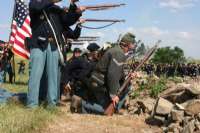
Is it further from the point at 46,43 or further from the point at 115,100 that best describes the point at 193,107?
the point at 46,43

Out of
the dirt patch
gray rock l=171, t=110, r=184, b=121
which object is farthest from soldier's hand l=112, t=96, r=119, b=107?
gray rock l=171, t=110, r=184, b=121

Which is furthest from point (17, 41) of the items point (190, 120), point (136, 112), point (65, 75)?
point (190, 120)

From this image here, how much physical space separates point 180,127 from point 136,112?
88.5 inches

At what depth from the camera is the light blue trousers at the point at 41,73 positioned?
860cm

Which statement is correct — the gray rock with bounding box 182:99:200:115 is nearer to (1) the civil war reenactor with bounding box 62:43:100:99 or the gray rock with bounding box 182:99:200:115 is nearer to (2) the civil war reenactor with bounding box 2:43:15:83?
(1) the civil war reenactor with bounding box 62:43:100:99

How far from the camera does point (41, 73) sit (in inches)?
343

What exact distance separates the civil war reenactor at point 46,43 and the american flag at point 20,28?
25.1 ft

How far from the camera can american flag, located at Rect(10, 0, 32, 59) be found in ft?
53.7

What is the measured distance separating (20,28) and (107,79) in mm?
8360

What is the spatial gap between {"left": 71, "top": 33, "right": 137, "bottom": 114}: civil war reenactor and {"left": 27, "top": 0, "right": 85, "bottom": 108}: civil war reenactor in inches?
27.3

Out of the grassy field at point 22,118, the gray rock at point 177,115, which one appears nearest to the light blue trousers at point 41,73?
the grassy field at point 22,118

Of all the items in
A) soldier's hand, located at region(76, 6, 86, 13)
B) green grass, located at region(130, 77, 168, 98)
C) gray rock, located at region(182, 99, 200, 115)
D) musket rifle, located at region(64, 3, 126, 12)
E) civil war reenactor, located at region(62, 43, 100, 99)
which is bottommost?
gray rock, located at region(182, 99, 200, 115)

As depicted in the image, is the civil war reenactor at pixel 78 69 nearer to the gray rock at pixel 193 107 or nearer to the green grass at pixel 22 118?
the green grass at pixel 22 118

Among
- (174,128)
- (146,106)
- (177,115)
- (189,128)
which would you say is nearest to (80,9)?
(146,106)
